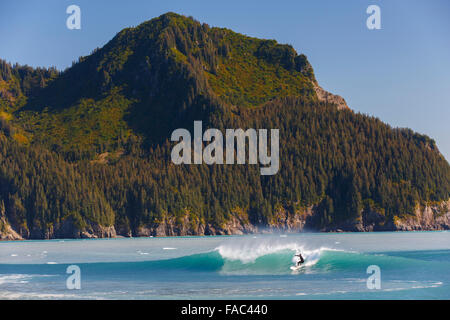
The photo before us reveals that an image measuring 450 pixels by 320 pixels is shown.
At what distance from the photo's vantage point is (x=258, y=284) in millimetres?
54656

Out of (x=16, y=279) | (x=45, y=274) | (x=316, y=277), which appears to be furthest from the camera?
(x=45, y=274)

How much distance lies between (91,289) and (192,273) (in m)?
14.6

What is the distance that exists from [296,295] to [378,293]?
5.62 metres

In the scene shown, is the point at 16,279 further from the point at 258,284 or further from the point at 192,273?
the point at 258,284

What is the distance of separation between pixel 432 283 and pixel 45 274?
Result: 37863mm
